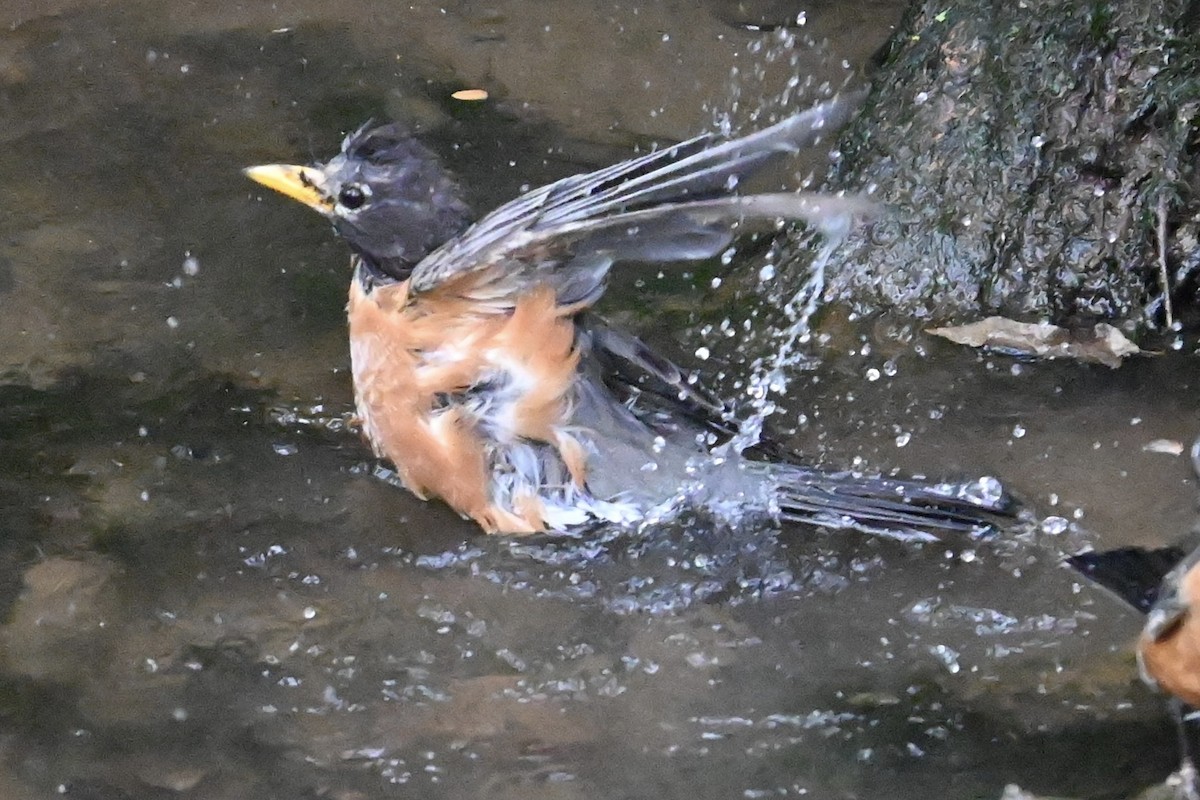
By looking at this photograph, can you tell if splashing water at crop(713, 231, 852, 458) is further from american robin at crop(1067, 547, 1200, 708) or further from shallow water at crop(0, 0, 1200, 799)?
american robin at crop(1067, 547, 1200, 708)

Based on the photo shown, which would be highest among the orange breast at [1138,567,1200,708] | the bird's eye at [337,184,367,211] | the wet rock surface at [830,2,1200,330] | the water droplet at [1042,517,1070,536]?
the wet rock surface at [830,2,1200,330]

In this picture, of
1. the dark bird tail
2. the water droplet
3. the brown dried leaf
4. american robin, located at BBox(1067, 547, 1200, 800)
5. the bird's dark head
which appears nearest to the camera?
american robin, located at BBox(1067, 547, 1200, 800)

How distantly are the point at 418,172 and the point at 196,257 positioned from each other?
3.59ft

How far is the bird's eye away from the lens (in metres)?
2.93

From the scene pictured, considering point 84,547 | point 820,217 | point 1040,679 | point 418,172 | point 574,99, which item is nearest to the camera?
point 820,217

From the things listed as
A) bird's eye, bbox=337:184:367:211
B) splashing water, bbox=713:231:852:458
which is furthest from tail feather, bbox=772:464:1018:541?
bird's eye, bbox=337:184:367:211

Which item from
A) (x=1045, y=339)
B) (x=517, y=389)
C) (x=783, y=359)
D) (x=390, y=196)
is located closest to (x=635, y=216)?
(x=517, y=389)

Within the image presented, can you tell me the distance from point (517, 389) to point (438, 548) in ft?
1.40

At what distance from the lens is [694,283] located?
11.8ft

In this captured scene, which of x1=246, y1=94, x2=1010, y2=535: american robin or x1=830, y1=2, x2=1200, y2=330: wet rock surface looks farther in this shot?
x1=830, y1=2, x2=1200, y2=330: wet rock surface

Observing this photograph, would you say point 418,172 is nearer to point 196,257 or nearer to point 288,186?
point 288,186

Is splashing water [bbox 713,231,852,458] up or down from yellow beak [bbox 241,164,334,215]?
down

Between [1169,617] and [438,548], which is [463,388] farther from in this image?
[1169,617]

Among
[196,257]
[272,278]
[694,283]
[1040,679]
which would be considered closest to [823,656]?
[1040,679]
